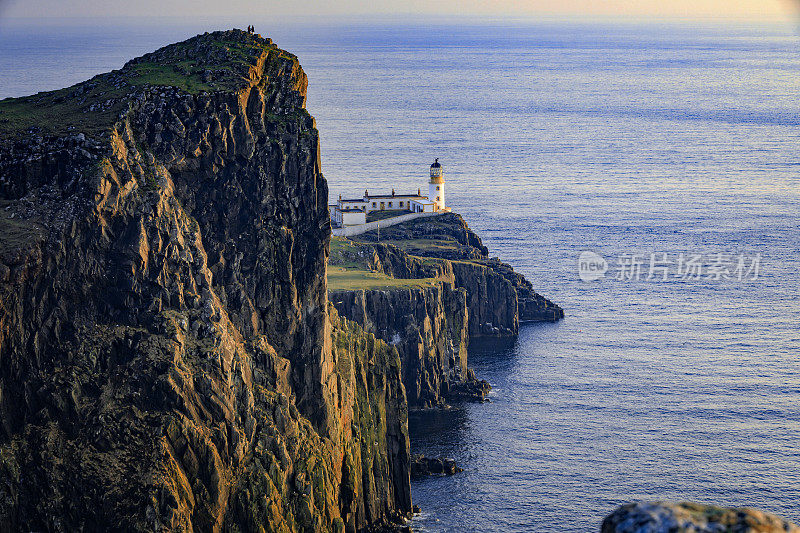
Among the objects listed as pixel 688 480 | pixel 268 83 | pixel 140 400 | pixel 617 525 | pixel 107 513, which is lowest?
pixel 688 480

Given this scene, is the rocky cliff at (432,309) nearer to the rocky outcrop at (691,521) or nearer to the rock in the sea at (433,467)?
the rock in the sea at (433,467)

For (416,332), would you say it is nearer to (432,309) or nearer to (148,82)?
(432,309)

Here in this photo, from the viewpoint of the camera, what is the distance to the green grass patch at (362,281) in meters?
161

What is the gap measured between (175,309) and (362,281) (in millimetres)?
70843

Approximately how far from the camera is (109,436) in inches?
3482

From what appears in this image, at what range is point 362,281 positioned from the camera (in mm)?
166125

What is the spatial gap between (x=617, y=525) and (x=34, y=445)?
61.4m

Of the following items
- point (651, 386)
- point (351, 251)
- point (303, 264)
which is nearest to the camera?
point (303, 264)

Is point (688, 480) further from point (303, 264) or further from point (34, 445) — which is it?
point (34, 445)

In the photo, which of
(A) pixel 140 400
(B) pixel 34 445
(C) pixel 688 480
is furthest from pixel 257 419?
(C) pixel 688 480

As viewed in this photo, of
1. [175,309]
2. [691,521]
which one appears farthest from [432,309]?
[691,521]

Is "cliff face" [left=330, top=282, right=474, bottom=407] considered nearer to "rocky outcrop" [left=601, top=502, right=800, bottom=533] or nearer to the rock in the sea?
the rock in the sea

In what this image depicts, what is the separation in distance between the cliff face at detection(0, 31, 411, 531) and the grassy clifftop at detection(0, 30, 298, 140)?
23cm

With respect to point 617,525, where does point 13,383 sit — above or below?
below
